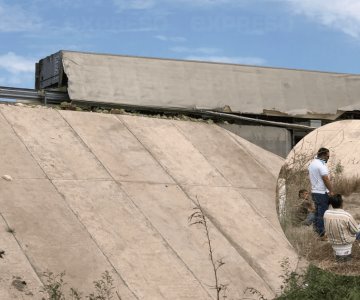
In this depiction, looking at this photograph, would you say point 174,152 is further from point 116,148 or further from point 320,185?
point 320,185

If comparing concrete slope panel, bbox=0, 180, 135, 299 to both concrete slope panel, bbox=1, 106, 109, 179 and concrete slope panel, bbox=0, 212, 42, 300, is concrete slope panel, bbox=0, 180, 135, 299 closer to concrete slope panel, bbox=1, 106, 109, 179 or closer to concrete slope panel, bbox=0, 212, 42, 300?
concrete slope panel, bbox=0, 212, 42, 300

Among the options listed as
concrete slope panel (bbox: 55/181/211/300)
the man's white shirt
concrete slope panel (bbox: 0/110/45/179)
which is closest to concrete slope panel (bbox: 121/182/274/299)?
concrete slope panel (bbox: 55/181/211/300)

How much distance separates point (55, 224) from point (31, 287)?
147 cm

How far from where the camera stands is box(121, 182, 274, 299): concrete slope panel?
982cm

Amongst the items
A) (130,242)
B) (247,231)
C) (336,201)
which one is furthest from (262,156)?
(336,201)

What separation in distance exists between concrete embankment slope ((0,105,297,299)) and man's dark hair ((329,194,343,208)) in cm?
326

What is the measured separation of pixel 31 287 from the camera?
8.27 m

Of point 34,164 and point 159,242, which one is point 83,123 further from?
point 159,242

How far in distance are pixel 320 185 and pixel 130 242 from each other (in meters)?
4.03

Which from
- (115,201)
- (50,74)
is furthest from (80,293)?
→ (50,74)

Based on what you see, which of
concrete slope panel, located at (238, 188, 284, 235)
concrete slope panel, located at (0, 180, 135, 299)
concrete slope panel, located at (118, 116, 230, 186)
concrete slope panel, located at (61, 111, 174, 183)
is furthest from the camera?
concrete slope panel, located at (118, 116, 230, 186)

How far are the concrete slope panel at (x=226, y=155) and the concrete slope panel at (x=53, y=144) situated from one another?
2431 millimetres

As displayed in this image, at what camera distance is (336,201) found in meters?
6.28

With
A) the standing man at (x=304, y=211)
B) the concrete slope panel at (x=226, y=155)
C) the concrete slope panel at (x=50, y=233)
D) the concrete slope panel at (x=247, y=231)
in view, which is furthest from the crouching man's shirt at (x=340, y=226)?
the concrete slope panel at (x=226, y=155)
